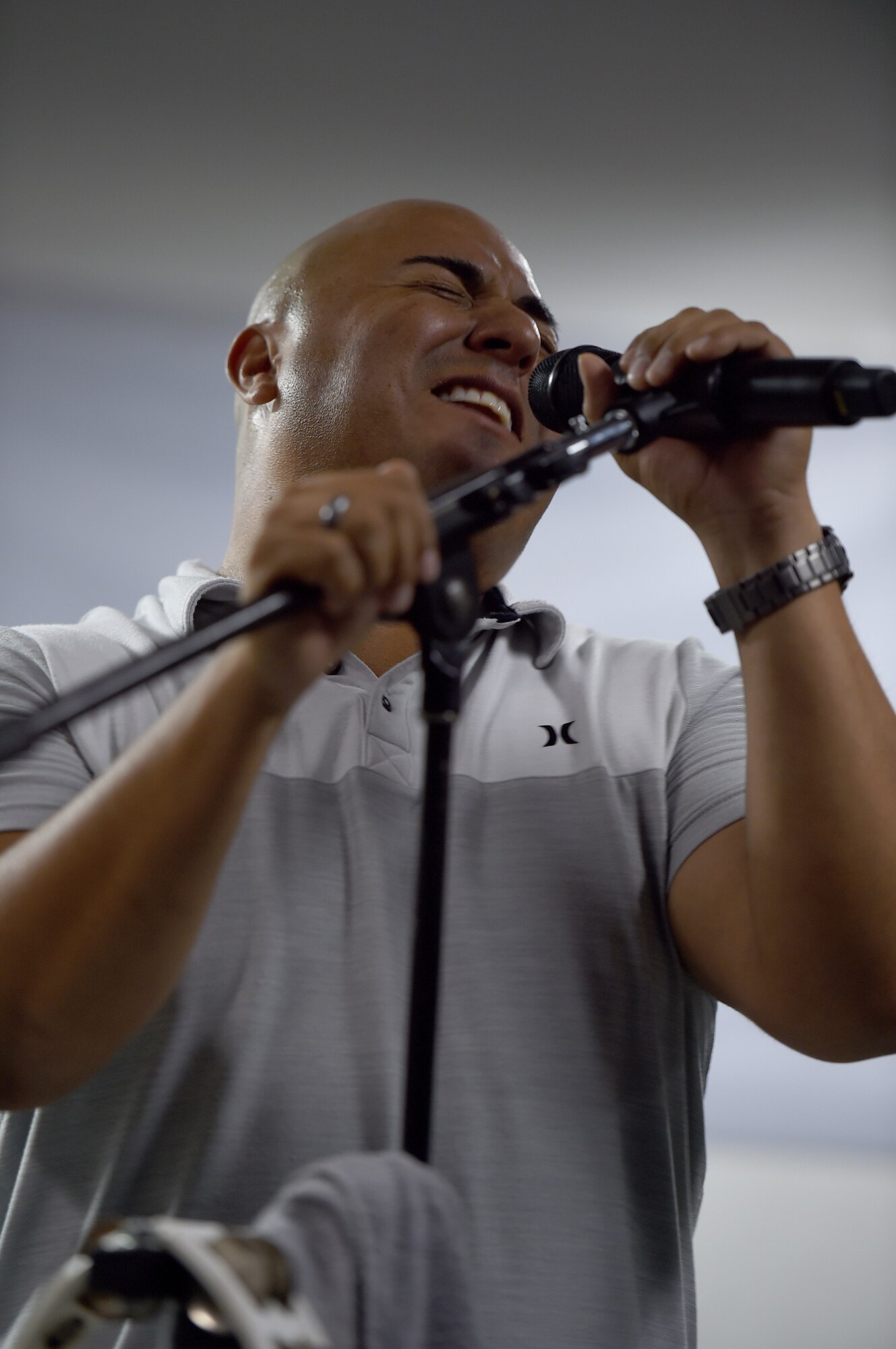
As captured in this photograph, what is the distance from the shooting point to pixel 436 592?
62cm

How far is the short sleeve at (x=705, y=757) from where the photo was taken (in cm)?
100

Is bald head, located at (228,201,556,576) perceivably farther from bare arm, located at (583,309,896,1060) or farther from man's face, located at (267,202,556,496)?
bare arm, located at (583,309,896,1060)

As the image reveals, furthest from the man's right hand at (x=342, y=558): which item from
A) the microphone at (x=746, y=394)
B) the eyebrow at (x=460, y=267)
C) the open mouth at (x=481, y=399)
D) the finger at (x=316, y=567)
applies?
the eyebrow at (x=460, y=267)

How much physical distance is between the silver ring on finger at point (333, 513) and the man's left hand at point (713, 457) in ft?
1.01

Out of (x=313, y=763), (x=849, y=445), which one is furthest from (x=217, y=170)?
(x=313, y=763)

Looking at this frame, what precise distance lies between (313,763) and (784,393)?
46cm

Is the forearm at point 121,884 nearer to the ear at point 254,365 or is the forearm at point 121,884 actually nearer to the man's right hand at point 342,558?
the man's right hand at point 342,558

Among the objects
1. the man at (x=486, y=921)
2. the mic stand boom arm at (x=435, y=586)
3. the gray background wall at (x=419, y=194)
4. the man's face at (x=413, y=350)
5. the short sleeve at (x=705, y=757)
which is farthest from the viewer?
the gray background wall at (x=419, y=194)

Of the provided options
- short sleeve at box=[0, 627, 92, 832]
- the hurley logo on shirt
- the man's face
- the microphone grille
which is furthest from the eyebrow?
short sleeve at box=[0, 627, 92, 832]

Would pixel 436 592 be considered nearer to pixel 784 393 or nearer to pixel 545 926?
pixel 784 393

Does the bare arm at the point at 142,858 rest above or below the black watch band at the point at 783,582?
below

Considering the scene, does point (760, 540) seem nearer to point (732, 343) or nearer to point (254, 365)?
point (732, 343)

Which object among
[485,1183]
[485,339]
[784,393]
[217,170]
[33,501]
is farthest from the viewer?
[217,170]

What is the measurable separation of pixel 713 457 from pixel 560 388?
12 cm
